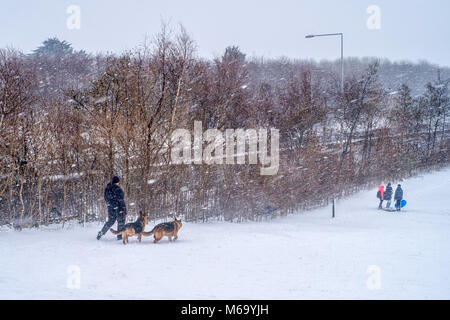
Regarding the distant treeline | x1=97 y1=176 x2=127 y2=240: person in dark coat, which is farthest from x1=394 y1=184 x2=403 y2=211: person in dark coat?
x1=97 y1=176 x2=127 y2=240: person in dark coat

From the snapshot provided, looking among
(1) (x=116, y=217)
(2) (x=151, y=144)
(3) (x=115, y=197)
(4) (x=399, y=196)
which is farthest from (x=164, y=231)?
(4) (x=399, y=196)

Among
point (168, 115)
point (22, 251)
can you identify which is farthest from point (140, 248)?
point (168, 115)

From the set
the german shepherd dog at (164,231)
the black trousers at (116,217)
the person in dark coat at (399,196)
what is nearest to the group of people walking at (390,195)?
the person in dark coat at (399,196)

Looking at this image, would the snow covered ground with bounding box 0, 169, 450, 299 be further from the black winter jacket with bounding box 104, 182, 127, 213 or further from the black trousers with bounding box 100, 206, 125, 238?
the black winter jacket with bounding box 104, 182, 127, 213

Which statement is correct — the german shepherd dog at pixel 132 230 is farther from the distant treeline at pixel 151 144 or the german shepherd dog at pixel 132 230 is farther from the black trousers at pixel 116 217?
the distant treeline at pixel 151 144

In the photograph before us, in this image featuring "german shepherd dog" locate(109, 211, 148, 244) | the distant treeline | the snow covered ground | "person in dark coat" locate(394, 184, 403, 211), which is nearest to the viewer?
the snow covered ground

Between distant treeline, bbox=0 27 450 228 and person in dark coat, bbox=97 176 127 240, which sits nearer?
person in dark coat, bbox=97 176 127 240

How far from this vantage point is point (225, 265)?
26.8 ft

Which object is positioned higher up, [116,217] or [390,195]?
[116,217]

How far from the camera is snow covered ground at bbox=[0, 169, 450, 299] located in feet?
21.3

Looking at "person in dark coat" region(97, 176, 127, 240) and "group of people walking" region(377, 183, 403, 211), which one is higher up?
"person in dark coat" region(97, 176, 127, 240)

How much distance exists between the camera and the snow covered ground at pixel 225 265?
21.3 feet

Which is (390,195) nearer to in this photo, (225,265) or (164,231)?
(164,231)

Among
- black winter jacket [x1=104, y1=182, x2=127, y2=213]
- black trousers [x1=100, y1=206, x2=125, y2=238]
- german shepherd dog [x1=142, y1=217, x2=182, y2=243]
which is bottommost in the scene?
german shepherd dog [x1=142, y1=217, x2=182, y2=243]
